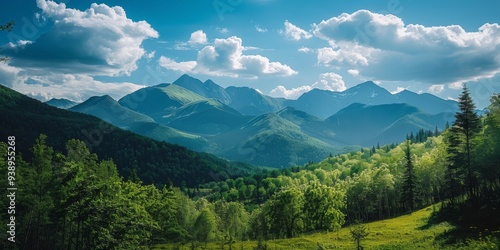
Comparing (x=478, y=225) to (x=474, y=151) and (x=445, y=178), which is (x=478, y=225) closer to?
(x=474, y=151)

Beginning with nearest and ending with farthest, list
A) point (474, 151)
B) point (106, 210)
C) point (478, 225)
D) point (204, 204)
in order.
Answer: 1. point (106, 210)
2. point (478, 225)
3. point (474, 151)
4. point (204, 204)

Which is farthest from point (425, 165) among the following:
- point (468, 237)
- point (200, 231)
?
point (468, 237)

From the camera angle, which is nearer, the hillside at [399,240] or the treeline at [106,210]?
the treeline at [106,210]

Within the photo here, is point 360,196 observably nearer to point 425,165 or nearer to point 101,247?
point 425,165

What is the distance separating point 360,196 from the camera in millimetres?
127000

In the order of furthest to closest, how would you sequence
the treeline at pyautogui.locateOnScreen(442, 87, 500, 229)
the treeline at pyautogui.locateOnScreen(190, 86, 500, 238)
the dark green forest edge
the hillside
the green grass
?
the treeline at pyautogui.locateOnScreen(190, 86, 500, 238) → the treeline at pyautogui.locateOnScreen(442, 87, 500, 229) → the hillside → the dark green forest edge → the green grass

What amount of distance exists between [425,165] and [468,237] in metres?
88.9

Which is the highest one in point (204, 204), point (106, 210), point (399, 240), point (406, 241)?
point (106, 210)

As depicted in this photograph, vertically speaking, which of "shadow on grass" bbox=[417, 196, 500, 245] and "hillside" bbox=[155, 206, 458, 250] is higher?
"shadow on grass" bbox=[417, 196, 500, 245]

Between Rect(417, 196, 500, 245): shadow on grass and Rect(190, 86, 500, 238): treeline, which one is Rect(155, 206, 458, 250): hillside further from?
Rect(190, 86, 500, 238): treeline

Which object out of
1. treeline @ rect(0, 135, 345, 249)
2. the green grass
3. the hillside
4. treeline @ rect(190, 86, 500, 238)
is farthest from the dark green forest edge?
the hillside

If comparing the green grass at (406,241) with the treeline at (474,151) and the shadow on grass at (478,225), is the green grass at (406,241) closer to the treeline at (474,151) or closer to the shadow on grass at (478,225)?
the shadow on grass at (478,225)

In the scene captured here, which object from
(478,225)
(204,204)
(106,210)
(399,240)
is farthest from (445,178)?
(204,204)

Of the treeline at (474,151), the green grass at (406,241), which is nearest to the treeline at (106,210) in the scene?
the green grass at (406,241)
